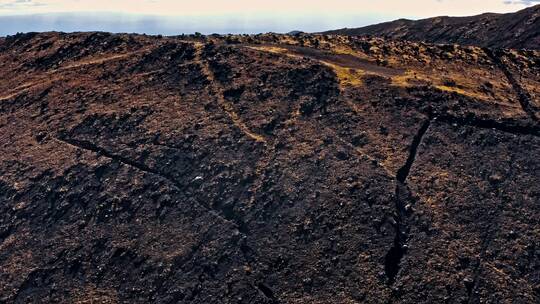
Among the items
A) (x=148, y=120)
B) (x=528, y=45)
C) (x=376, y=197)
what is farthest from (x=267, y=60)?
(x=528, y=45)

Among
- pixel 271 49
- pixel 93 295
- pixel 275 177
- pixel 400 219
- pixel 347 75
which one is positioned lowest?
pixel 93 295

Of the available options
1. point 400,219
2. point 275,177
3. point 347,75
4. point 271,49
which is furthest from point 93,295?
point 271,49

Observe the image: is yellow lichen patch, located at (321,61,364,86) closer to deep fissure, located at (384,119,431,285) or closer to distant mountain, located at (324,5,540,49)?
deep fissure, located at (384,119,431,285)

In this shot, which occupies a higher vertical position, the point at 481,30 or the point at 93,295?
the point at 481,30

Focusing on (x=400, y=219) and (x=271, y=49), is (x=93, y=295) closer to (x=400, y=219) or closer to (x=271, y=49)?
(x=400, y=219)

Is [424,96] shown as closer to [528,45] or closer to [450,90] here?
[450,90]

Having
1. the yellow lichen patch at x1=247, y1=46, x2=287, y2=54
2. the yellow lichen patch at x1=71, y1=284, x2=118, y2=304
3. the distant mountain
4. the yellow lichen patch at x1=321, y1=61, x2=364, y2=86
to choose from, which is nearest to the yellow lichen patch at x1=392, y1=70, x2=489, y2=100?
the yellow lichen patch at x1=321, y1=61, x2=364, y2=86

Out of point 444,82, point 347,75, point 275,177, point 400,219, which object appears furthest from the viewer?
point 347,75
